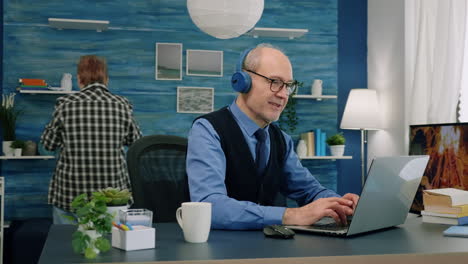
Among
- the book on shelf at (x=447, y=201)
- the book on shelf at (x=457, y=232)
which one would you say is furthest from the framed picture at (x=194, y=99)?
the book on shelf at (x=457, y=232)

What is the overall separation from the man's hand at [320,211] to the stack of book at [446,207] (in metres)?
0.35

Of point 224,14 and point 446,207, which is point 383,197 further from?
point 224,14

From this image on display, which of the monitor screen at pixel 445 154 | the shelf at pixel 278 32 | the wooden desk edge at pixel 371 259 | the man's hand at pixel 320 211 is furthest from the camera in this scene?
the shelf at pixel 278 32

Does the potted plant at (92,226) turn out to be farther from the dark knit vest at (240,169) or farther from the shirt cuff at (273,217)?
the dark knit vest at (240,169)

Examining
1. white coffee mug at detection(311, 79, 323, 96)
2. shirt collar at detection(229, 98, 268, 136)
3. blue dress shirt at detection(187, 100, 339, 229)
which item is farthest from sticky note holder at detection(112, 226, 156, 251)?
white coffee mug at detection(311, 79, 323, 96)

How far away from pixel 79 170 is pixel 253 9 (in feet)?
4.64

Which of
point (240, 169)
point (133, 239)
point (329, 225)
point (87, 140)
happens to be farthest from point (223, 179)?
point (87, 140)

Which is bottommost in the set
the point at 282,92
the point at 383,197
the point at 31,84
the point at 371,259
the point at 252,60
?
the point at 371,259

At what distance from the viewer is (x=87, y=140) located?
10.7 feet

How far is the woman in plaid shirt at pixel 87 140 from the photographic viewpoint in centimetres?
324

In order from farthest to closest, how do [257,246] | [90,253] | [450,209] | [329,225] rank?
[450,209]
[329,225]
[257,246]
[90,253]

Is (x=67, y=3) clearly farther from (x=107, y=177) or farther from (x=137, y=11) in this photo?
(x=107, y=177)

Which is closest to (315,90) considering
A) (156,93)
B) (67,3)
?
(156,93)

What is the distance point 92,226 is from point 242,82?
41.8 inches
